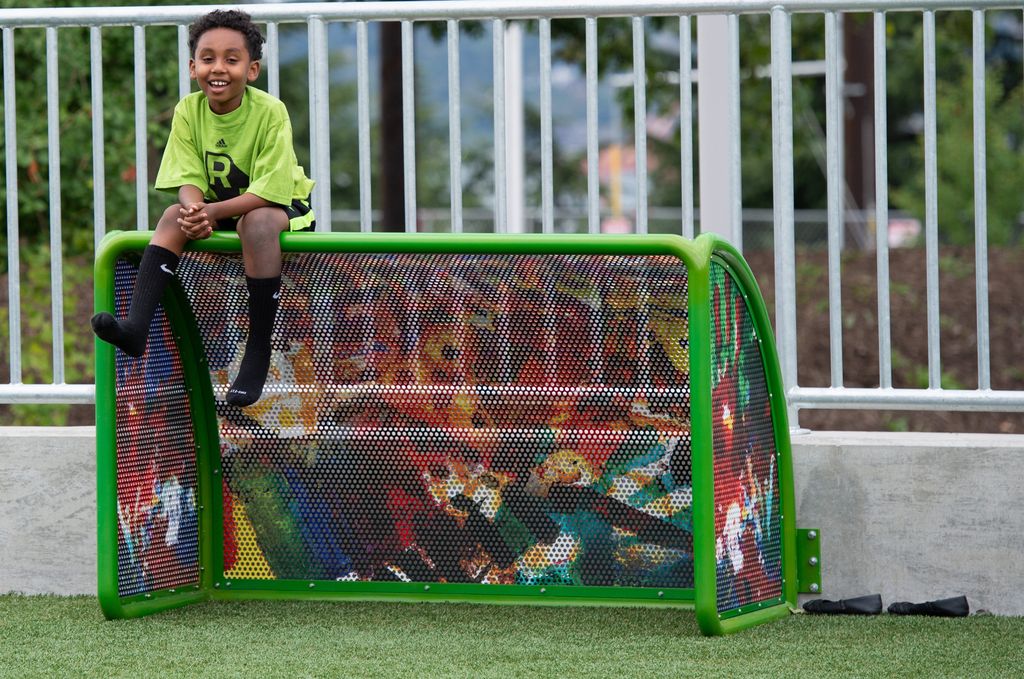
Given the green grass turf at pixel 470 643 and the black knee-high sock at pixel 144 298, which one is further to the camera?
the black knee-high sock at pixel 144 298

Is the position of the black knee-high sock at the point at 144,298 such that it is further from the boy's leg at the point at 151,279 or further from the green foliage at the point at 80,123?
the green foliage at the point at 80,123

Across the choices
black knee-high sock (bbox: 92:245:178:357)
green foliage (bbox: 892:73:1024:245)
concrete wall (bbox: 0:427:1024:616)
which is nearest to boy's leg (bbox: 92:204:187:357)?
black knee-high sock (bbox: 92:245:178:357)

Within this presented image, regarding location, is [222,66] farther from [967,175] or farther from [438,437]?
[967,175]

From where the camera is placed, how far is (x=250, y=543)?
14.5 feet

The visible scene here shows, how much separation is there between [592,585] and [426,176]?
33.2 m

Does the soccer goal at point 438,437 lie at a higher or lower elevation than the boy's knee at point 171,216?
lower

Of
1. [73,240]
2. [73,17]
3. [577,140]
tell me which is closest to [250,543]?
[73,17]

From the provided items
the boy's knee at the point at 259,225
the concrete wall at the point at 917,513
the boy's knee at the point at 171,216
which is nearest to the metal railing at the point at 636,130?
the concrete wall at the point at 917,513

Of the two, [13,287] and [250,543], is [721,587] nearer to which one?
[250,543]

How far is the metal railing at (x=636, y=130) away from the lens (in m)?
4.30

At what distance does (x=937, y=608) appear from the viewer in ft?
13.7

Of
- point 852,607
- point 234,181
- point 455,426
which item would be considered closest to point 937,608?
point 852,607

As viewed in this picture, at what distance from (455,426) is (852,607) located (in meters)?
1.20

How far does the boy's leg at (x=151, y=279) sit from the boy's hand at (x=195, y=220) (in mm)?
30
